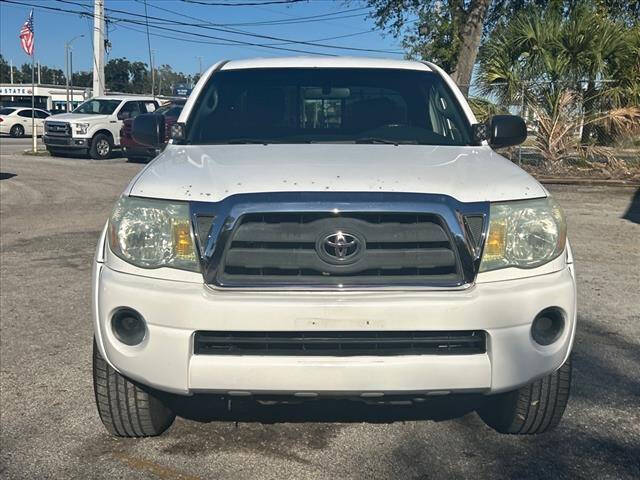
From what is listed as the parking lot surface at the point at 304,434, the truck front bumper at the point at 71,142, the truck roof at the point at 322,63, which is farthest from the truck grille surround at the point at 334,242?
the truck front bumper at the point at 71,142

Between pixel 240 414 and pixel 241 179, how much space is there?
4.67 ft

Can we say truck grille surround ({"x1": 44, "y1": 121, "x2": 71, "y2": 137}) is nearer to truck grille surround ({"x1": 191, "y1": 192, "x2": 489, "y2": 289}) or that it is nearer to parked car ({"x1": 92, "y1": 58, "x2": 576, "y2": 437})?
parked car ({"x1": 92, "y1": 58, "x2": 576, "y2": 437})

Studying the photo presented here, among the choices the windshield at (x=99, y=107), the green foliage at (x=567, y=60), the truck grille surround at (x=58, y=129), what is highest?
the green foliage at (x=567, y=60)

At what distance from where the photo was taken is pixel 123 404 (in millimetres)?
3350

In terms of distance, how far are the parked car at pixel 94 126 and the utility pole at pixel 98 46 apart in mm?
5187

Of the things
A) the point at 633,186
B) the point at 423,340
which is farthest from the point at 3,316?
the point at 633,186

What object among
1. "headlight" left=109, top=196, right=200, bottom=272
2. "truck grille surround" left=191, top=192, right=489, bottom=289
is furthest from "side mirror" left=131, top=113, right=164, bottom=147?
"truck grille surround" left=191, top=192, right=489, bottom=289

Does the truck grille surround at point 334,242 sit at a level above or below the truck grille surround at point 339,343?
above

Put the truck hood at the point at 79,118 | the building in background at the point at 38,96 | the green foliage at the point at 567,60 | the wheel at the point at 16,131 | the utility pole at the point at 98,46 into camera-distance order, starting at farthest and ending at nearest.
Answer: the building in background at the point at 38,96
the wheel at the point at 16,131
the utility pole at the point at 98,46
the truck hood at the point at 79,118
the green foliage at the point at 567,60

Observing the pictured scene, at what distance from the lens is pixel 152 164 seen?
12.2 ft

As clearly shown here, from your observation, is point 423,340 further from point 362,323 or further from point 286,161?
point 286,161

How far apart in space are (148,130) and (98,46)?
24.5 metres

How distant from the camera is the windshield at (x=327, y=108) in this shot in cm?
424

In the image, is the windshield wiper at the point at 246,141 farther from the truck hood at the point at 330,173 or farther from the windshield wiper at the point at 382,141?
the windshield wiper at the point at 382,141
